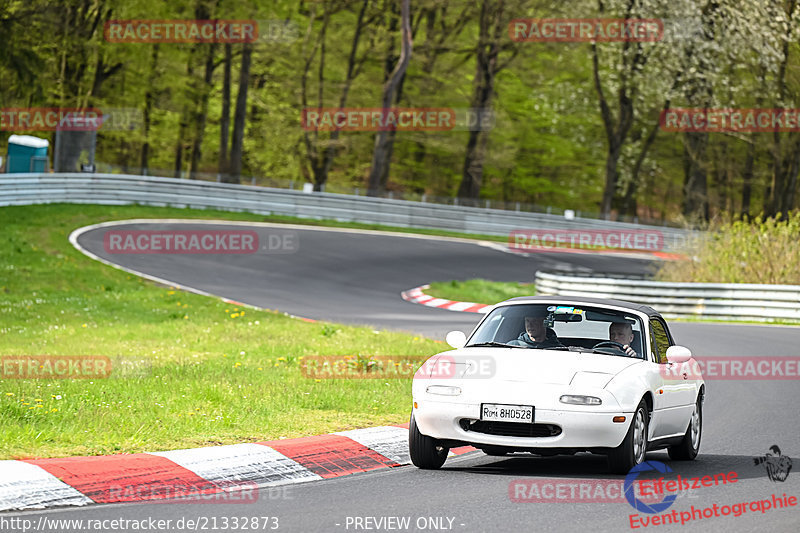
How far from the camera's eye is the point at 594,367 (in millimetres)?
8594

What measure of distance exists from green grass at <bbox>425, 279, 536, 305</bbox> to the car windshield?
62.2 feet

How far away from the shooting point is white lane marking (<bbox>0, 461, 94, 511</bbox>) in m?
6.59

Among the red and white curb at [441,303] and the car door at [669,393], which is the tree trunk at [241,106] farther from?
the car door at [669,393]

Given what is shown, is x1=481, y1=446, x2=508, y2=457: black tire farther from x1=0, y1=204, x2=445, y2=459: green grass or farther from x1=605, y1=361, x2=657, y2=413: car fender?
x1=0, y1=204, x2=445, y2=459: green grass

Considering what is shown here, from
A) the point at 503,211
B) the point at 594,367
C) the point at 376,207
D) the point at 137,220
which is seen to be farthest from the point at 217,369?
the point at 503,211

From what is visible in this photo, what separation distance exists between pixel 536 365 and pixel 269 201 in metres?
34.8

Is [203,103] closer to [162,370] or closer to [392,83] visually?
[392,83]

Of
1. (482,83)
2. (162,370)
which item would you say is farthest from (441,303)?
(482,83)

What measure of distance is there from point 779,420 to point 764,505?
4.96 meters

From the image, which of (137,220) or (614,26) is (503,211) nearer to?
(614,26)

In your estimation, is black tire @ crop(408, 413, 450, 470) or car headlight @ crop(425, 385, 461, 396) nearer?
car headlight @ crop(425, 385, 461, 396)

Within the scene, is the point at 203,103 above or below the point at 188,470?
above

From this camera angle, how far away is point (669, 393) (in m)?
9.36

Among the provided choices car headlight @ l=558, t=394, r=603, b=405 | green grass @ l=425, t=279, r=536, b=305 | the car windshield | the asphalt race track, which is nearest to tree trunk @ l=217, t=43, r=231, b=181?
green grass @ l=425, t=279, r=536, b=305
